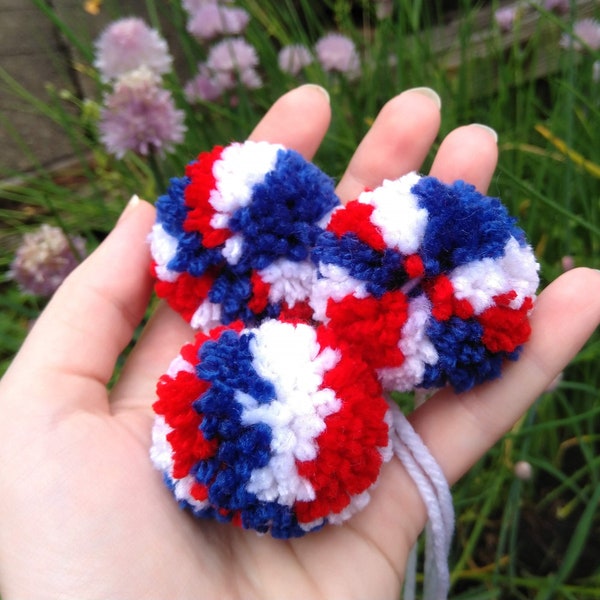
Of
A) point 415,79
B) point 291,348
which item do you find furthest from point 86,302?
point 415,79

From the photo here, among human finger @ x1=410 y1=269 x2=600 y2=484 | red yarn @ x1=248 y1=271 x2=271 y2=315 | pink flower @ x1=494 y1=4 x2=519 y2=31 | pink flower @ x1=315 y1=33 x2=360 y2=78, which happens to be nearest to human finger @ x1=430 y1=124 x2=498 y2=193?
human finger @ x1=410 y1=269 x2=600 y2=484

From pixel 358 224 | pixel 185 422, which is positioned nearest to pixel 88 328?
pixel 185 422

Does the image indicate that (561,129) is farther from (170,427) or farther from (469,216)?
(170,427)

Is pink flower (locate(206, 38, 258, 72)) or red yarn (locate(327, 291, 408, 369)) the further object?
pink flower (locate(206, 38, 258, 72))

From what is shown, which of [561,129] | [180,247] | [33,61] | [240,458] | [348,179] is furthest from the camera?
[33,61]

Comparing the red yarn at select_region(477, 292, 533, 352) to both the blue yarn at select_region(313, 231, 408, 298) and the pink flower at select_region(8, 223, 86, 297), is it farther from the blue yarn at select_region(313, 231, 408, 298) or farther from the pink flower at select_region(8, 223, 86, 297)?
the pink flower at select_region(8, 223, 86, 297)

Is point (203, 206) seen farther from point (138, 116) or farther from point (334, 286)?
point (138, 116)
